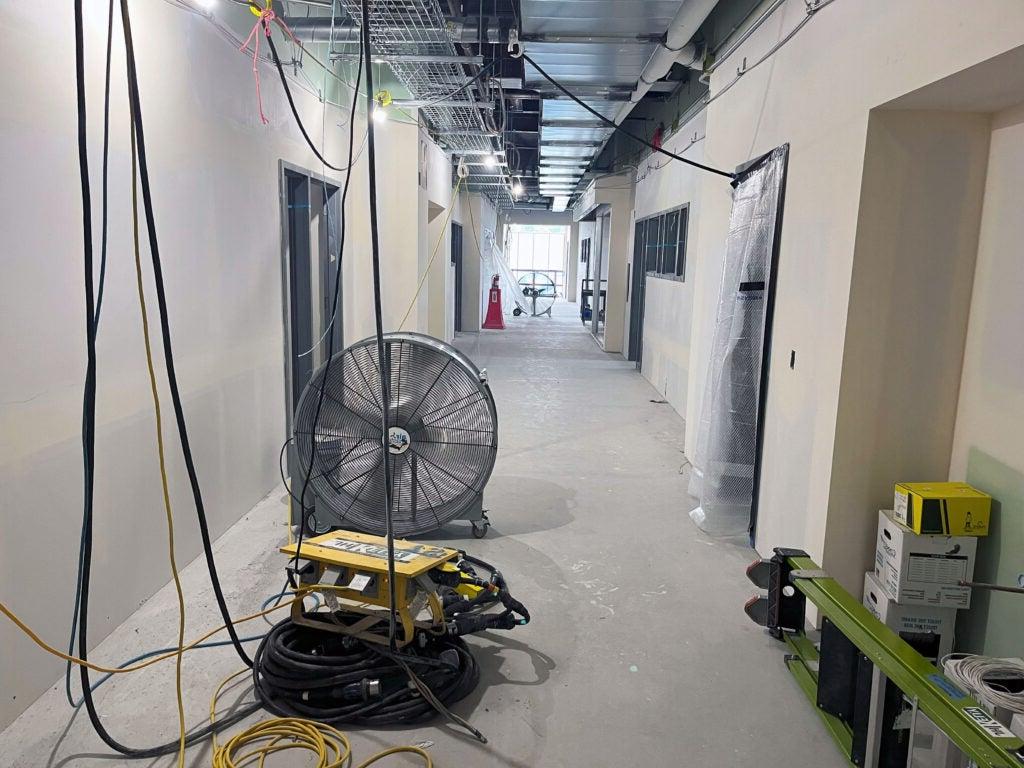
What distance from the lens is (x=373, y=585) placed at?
212 centimetres

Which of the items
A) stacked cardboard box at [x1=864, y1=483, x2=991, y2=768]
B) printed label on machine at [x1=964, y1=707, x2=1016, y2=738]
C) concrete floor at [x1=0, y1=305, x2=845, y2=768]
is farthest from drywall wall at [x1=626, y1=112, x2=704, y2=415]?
printed label on machine at [x1=964, y1=707, x2=1016, y2=738]

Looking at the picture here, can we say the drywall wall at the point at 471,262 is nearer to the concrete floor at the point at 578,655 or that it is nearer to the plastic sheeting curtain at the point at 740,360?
the concrete floor at the point at 578,655

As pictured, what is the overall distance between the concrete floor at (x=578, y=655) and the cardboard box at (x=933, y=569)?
1.52 ft

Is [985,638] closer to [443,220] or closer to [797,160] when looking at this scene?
[797,160]

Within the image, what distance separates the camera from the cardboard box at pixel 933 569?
2131mm

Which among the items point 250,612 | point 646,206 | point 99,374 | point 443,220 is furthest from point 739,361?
point 443,220

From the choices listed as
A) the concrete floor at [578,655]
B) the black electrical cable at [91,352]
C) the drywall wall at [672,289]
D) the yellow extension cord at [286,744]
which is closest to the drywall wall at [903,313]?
the concrete floor at [578,655]

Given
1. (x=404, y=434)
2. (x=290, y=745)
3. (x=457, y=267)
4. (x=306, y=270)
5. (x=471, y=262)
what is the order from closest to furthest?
(x=290, y=745) → (x=404, y=434) → (x=306, y=270) → (x=457, y=267) → (x=471, y=262)

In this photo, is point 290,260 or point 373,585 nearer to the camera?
point 373,585

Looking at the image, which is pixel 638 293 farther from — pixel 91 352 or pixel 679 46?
pixel 91 352

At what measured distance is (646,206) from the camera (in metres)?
7.76

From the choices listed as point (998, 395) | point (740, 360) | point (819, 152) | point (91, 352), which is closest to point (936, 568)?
point (998, 395)

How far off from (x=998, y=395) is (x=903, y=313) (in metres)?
0.37

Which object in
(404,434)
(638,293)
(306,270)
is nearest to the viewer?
(404,434)
